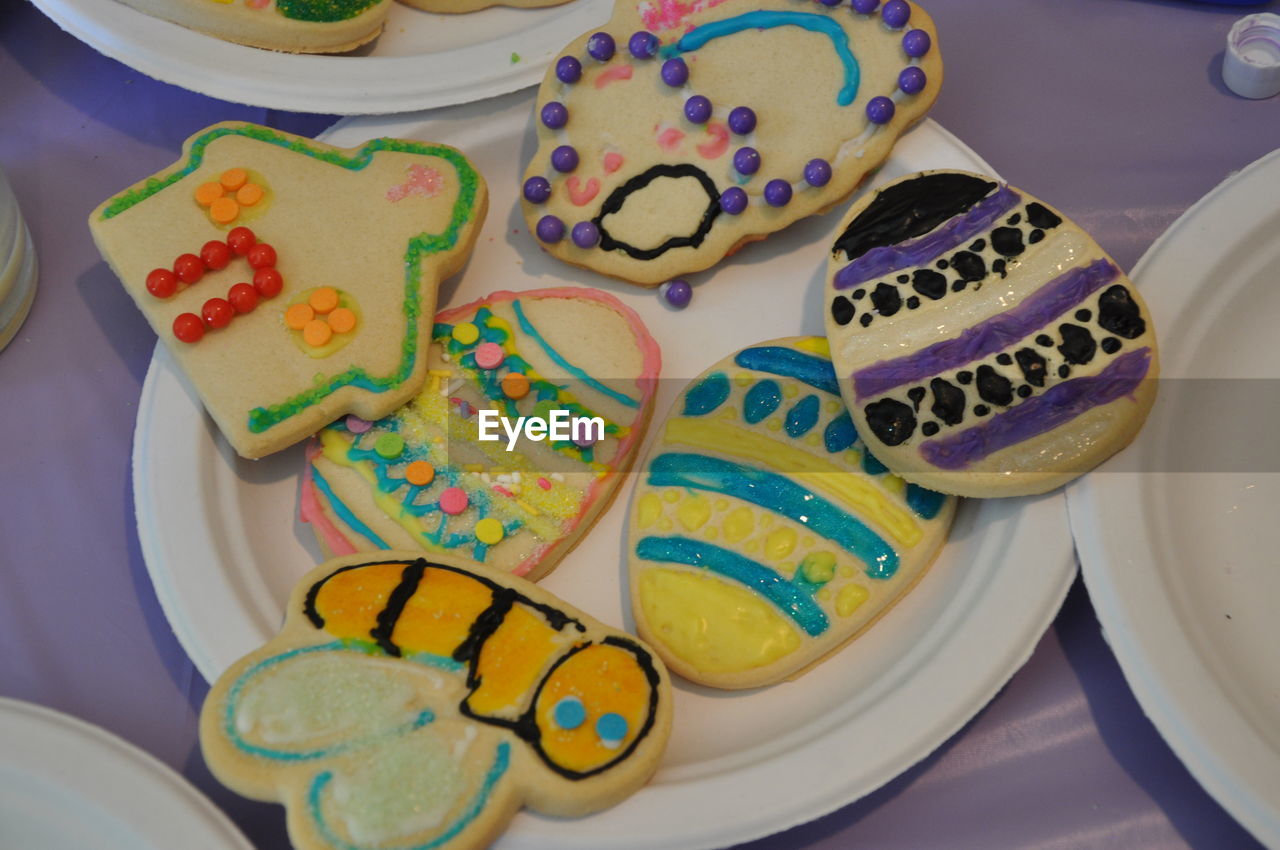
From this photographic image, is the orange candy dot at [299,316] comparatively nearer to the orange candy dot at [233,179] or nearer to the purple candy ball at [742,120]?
the orange candy dot at [233,179]

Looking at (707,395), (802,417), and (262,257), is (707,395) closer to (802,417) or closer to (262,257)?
(802,417)

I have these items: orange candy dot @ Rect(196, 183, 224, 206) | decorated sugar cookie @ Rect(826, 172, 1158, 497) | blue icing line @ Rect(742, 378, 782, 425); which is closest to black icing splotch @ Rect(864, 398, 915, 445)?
decorated sugar cookie @ Rect(826, 172, 1158, 497)

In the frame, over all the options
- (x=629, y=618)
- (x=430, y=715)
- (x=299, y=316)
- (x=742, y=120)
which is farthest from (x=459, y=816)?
(x=742, y=120)

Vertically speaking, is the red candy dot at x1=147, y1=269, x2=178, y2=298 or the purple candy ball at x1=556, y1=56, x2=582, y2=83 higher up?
the purple candy ball at x1=556, y1=56, x2=582, y2=83

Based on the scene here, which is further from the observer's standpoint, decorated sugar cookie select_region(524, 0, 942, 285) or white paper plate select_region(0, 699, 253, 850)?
decorated sugar cookie select_region(524, 0, 942, 285)

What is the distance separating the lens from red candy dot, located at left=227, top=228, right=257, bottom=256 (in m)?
1.13

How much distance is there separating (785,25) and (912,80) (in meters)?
0.15

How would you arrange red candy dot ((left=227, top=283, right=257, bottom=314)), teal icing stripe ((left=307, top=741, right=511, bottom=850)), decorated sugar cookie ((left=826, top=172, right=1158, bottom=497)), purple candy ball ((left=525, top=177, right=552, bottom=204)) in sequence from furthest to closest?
purple candy ball ((left=525, top=177, right=552, bottom=204))
red candy dot ((left=227, top=283, right=257, bottom=314))
decorated sugar cookie ((left=826, top=172, right=1158, bottom=497))
teal icing stripe ((left=307, top=741, right=511, bottom=850))

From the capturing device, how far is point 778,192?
1.17 meters

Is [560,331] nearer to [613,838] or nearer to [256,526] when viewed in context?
[256,526]

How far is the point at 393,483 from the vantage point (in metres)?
1.09

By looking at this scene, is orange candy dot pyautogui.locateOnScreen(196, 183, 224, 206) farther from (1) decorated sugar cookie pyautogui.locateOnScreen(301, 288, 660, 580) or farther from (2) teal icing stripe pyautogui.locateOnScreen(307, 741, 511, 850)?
(2) teal icing stripe pyautogui.locateOnScreen(307, 741, 511, 850)

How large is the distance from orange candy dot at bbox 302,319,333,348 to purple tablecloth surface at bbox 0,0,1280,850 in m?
Result: 0.27

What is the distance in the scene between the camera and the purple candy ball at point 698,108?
1.19m
